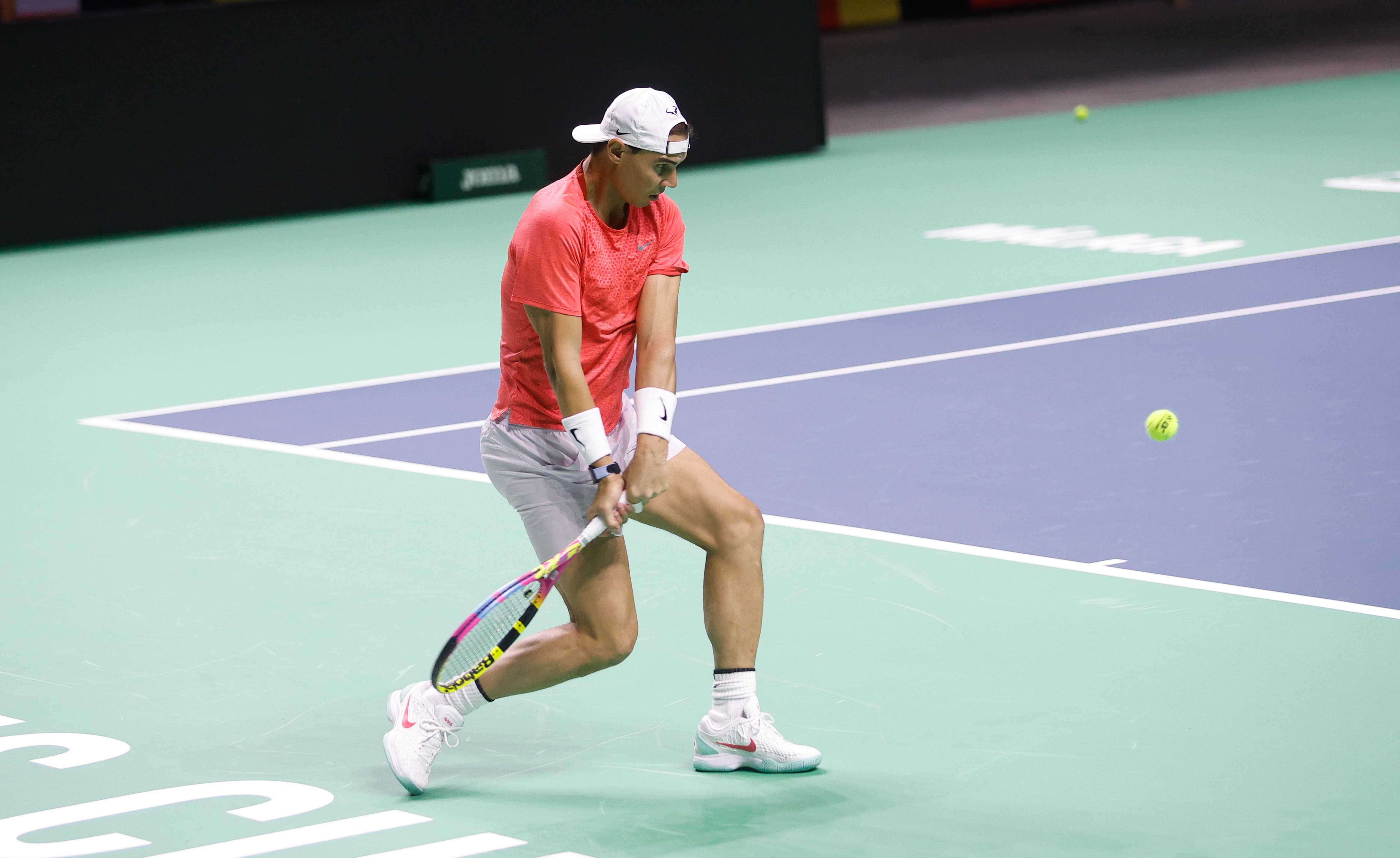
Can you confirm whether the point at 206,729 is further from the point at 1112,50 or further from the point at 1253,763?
the point at 1112,50

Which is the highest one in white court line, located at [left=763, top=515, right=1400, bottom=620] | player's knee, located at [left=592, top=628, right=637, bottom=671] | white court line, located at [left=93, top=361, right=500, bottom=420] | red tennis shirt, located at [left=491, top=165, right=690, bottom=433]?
red tennis shirt, located at [left=491, top=165, right=690, bottom=433]

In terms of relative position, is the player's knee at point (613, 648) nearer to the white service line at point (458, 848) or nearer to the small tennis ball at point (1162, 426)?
the white service line at point (458, 848)

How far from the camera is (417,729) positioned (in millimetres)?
5449

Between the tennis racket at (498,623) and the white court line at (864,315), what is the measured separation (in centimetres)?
570

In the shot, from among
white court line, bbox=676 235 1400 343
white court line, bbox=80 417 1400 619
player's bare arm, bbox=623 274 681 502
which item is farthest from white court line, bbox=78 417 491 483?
player's bare arm, bbox=623 274 681 502

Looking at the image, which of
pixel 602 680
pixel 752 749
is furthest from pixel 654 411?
pixel 602 680

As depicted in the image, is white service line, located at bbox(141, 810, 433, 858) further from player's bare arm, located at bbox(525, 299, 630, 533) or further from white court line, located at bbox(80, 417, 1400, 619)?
white court line, located at bbox(80, 417, 1400, 619)

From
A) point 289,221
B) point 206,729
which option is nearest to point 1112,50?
point 289,221

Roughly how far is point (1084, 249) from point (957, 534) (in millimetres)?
6793

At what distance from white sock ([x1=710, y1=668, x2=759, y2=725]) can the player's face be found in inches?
46.6

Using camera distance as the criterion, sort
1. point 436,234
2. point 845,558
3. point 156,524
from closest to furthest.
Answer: point 845,558, point 156,524, point 436,234

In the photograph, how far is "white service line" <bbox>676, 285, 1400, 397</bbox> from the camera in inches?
421

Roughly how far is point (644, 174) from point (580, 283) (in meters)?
0.30

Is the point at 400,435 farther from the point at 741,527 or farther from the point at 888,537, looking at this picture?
the point at 741,527
